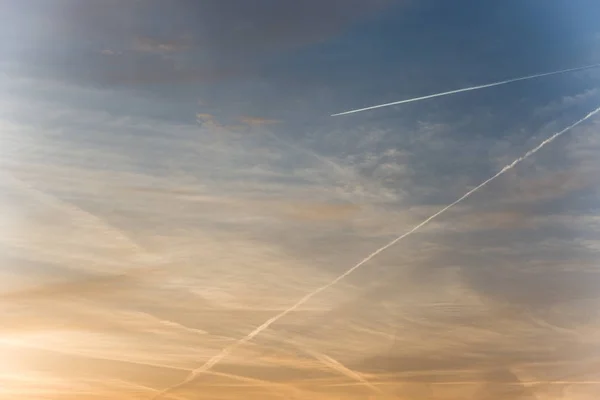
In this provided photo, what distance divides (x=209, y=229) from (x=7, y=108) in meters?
1.07

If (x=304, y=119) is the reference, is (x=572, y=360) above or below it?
below

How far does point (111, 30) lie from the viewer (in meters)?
3.25

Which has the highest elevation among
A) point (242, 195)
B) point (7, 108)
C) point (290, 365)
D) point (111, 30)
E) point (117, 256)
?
point (111, 30)

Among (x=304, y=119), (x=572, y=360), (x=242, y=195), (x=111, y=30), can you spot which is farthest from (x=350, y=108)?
(x=572, y=360)

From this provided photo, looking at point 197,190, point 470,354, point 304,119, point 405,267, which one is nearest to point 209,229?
point 197,190

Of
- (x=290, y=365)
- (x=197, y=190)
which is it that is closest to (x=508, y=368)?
(x=290, y=365)

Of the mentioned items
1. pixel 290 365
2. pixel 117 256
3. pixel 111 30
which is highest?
pixel 111 30

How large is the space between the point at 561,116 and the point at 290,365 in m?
1.78

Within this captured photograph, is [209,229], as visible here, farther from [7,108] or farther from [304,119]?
[7,108]

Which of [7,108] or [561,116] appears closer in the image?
[7,108]

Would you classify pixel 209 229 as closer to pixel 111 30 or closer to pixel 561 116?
pixel 111 30

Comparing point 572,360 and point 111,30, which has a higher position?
point 111,30

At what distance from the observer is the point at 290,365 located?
3.25 meters

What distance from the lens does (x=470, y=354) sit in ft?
10.9
